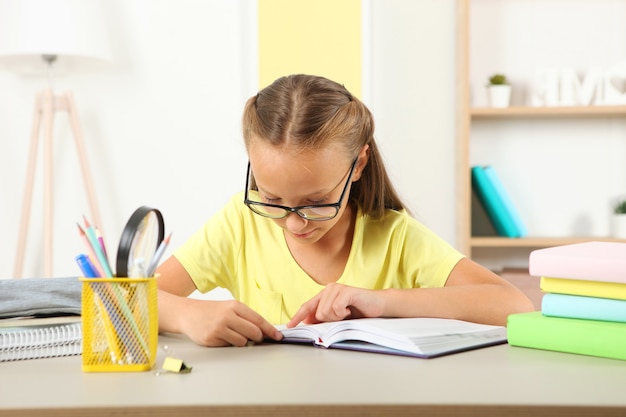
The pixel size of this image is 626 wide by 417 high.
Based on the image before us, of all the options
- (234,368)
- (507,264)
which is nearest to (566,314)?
(234,368)

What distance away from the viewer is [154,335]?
1.00 m

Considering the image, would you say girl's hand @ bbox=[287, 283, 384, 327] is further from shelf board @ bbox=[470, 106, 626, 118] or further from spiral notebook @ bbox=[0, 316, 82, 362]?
shelf board @ bbox=[470, 106, 626, 118]

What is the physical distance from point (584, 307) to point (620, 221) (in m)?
2.25

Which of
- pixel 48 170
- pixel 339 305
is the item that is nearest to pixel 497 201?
pixel 48 170

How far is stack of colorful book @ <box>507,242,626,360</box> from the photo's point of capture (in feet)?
3.48

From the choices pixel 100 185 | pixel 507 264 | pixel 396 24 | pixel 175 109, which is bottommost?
pixel 507 264

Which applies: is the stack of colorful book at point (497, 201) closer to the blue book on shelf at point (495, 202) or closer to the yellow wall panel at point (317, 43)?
the blue book on shelf at point (495, 202)

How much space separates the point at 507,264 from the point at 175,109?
1.45 m

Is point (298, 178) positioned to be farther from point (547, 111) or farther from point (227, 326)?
point (547, 111)

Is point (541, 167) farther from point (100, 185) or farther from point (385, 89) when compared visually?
point (100, 185)

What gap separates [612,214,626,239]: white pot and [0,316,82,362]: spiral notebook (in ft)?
8.22

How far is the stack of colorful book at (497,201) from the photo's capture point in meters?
3.16

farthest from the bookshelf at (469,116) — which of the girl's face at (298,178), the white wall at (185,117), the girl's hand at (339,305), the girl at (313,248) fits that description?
the girl's hand at (339,305)

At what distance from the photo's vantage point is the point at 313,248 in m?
1.72
